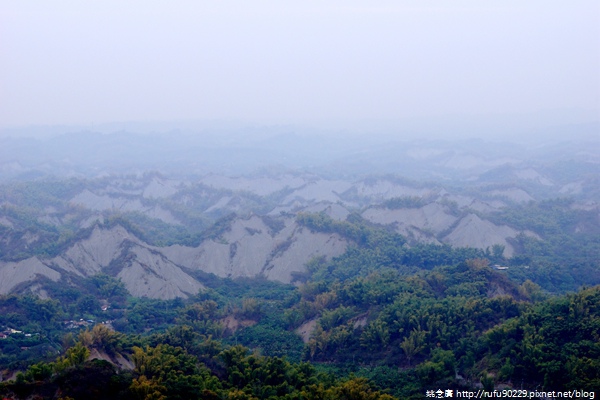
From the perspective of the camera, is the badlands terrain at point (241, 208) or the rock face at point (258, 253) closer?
the badlands terrain at point (241, 208)

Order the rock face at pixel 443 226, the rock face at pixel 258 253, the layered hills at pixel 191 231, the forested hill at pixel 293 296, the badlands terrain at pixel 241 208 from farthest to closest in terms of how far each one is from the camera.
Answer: the rock face at pixel 443 226, the rock face at pixel 258 253, the badlands terrain at pixel 241 208, the layered hills at pixel 191 231, the forested hill at pixel 293 296

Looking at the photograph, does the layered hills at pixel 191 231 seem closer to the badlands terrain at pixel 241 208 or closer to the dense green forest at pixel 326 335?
the badlands terrain at pixel 241 208

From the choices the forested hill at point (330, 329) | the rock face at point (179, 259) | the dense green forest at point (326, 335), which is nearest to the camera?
the dense green forest at point (326, 335)

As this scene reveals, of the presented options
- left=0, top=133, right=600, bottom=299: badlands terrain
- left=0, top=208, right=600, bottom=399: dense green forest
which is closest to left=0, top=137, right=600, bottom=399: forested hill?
left=0, top=208, right=600, bottom=399: dense green forest

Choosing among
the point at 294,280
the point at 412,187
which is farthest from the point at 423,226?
the point at 412,187

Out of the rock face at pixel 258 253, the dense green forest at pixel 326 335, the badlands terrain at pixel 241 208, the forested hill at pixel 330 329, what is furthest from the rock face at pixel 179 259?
the dense green forest at pixel 326 335

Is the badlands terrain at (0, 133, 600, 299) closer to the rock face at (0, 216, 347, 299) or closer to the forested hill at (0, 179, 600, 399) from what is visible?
the rock face at (0, 216, 347, 299)

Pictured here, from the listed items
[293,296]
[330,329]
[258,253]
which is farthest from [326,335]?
[258,253]

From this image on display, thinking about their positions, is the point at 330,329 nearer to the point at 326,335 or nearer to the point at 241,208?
the point at 326,335

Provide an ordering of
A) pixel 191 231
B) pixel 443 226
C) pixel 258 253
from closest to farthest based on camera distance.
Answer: pixel 258 253
pixel 443 226
pixel 191 231
